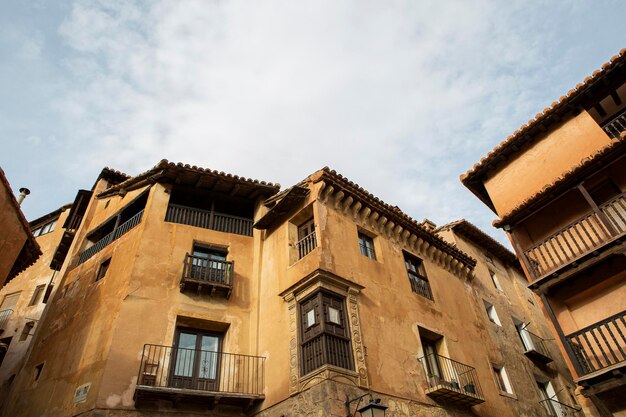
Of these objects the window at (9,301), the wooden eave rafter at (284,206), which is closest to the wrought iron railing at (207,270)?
the wooden eave rafter at (284,206)

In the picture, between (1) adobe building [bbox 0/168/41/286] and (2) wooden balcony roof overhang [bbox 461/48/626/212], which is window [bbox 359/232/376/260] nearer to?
(2) wooden balcony roof overhang [bbox 461/48/626/212]

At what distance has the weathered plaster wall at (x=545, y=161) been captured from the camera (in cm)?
1512

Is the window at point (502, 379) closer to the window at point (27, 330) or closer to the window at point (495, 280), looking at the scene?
the window at point (495, 280)

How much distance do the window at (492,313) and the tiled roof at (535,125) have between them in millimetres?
6547

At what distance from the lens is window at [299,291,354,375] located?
12.0 metres

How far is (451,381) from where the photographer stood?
14750mm

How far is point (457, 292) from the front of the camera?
62.3ft

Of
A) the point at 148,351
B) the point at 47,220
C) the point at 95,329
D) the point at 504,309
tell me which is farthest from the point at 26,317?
the point at 504,309

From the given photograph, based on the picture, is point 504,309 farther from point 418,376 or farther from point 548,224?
point 418,376

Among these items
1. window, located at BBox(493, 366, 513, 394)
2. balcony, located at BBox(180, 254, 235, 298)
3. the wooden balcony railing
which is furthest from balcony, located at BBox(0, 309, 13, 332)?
the wooden balcony railing

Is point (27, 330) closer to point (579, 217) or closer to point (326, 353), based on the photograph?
point (326, 353)

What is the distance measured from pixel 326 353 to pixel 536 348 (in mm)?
14673

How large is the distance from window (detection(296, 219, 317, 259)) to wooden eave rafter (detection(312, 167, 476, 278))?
110 cm

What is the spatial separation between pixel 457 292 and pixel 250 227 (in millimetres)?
9293
